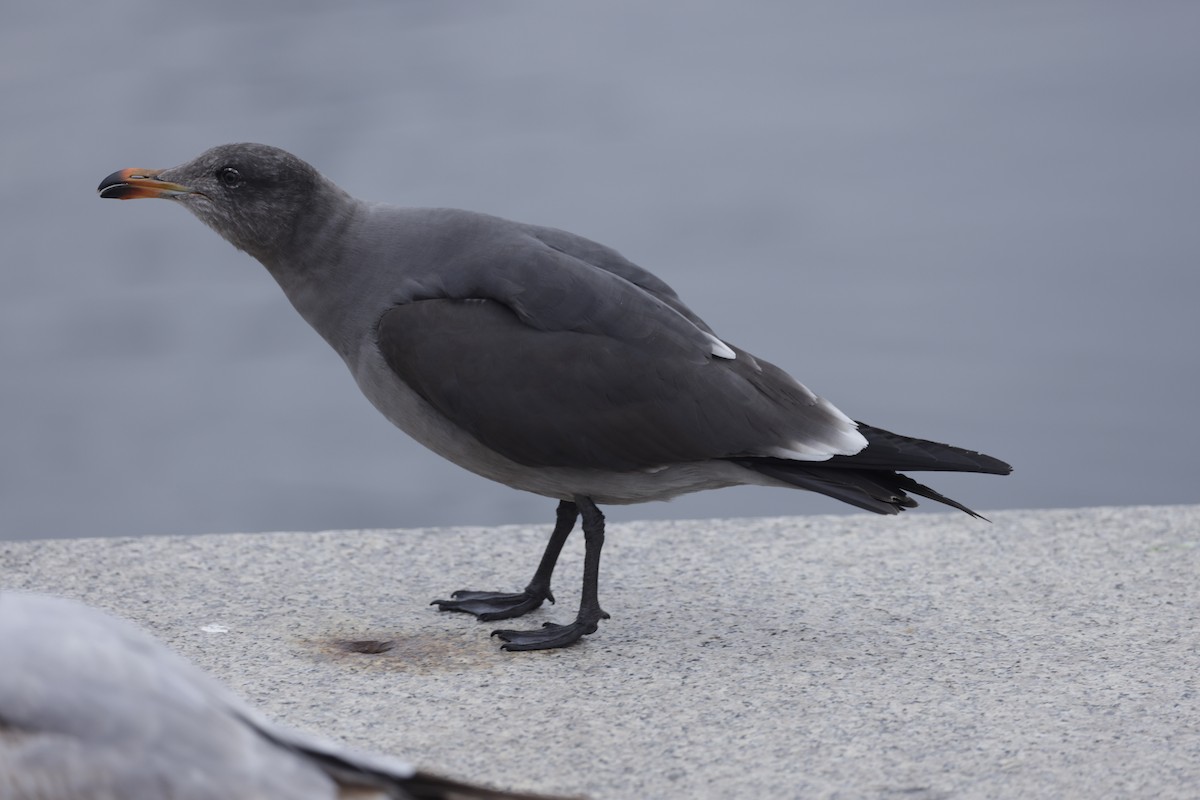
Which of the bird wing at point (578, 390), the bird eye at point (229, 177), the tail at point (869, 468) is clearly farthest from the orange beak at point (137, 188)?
the tail at point (869, 468)

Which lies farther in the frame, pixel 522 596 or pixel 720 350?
pixel 522 596

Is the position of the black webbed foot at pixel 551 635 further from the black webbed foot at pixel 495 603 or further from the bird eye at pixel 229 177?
the bird eye at pixel 229 177

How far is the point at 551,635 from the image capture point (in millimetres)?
3389

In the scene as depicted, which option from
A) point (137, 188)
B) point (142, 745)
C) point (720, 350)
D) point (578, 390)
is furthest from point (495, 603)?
point (142, 745)

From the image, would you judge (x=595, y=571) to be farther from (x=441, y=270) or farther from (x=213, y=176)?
(x=213, y=176)

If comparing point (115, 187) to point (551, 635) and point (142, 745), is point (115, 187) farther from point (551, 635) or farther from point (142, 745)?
point (142, 745)

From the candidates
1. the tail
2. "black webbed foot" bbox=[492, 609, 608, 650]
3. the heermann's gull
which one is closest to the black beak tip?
the heermann's gull

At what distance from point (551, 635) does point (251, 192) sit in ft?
4.05

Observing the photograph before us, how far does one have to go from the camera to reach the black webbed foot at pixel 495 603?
357 centimetres

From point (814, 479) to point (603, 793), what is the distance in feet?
3.37

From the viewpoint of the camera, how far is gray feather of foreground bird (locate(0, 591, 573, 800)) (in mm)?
1915

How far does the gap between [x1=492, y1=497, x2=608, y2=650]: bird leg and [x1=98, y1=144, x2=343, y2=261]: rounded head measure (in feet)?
3.07

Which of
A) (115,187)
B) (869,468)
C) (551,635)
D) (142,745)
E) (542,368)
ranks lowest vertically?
(142,745)

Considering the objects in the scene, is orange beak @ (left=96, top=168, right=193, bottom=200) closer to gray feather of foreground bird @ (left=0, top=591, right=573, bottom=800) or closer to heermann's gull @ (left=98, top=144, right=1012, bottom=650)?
heermann's gull @ (left=98, top=144, right=1012, bottom=650)
